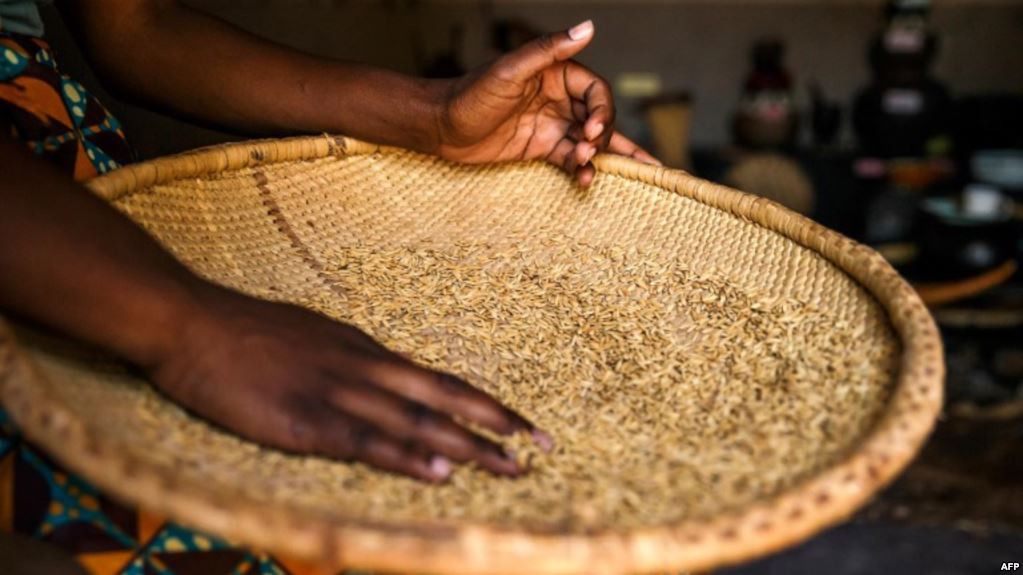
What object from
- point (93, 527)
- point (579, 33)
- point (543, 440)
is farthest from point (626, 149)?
point (93, 527)

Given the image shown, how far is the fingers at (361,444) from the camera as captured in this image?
2.29 ft

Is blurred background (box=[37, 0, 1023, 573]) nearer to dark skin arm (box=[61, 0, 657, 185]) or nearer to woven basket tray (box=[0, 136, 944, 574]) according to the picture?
dark skin arm (box=[61, 0, 657, 185])

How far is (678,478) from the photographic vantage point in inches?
29.2

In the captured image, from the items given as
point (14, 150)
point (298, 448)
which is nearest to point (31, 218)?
→ point (14, 150)

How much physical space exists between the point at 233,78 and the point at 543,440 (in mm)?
739

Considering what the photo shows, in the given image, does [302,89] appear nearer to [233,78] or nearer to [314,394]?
[233,78]

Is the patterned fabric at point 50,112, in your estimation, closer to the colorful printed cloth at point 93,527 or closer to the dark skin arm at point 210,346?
the colorful printed cloth at point 93,527

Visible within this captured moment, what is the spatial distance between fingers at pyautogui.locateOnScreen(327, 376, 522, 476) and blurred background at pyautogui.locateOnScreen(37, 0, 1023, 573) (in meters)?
1.88

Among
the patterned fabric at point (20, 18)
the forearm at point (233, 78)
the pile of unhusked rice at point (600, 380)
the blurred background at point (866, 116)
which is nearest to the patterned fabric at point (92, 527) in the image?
the pile of unhusked rice at point (600, 380)

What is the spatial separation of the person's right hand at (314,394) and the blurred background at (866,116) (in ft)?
6.22

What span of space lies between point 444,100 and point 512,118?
0.11 meters

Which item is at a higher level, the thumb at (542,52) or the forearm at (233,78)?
the thumb at (542,52)

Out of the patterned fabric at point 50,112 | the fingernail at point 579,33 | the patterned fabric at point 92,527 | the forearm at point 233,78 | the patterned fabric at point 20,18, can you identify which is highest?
the fingernail at point 579,33

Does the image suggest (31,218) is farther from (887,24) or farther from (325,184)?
(887,24)
